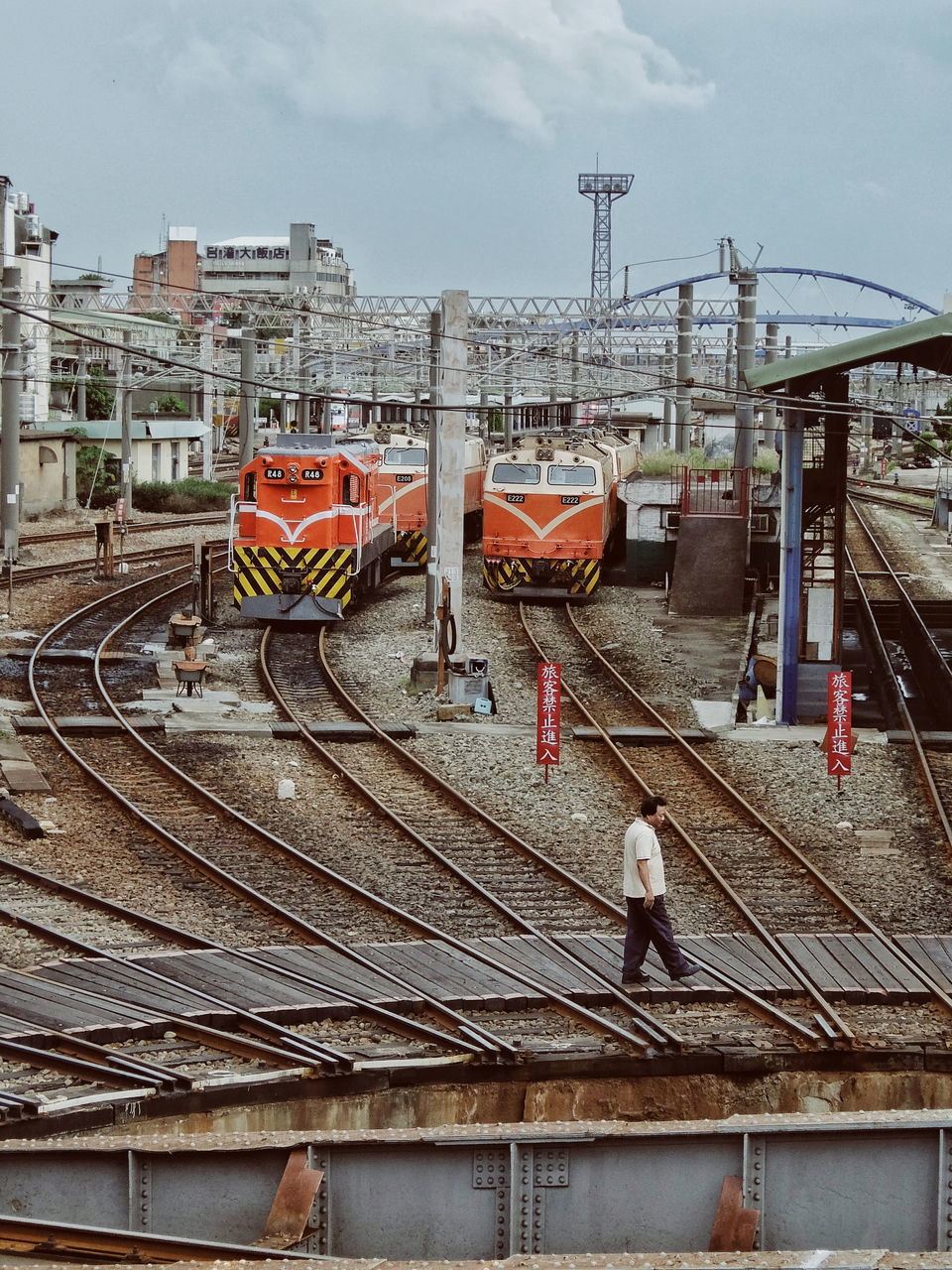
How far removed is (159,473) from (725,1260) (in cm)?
5402

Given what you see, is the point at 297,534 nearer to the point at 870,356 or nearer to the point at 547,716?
the point at 870,356

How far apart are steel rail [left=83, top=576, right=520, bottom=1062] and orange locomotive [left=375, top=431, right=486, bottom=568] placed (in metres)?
16.1

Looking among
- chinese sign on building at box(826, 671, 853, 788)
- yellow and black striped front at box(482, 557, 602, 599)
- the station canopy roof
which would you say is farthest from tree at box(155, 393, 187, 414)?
chinese sign on building at box(826, 671, 853, 788)

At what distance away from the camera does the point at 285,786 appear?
51.8 ft

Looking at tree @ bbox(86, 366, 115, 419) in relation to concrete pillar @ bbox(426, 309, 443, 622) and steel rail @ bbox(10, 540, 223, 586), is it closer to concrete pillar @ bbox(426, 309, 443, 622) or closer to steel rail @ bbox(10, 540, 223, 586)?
steel rail @ bbox(10, 540, 223, 586)

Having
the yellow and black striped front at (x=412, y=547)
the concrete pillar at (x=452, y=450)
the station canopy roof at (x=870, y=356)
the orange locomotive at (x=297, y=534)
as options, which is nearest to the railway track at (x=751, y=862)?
the concrete pillar at (x=452, y=450)

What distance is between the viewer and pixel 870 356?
1920 centimetres

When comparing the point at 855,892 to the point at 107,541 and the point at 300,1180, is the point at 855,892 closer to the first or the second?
the point at 300,1180

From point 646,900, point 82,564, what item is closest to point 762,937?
point 646,900

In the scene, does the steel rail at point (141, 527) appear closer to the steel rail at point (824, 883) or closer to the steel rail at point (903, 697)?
the steel rail at point (903, 697)

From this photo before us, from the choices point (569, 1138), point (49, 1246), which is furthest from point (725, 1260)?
point (49, 1246)

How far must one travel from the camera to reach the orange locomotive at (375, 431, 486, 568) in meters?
34.0

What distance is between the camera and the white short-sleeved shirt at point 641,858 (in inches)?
404

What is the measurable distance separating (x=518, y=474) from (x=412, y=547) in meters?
4.77
